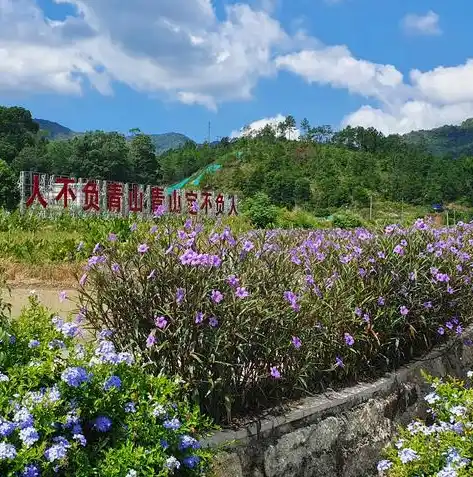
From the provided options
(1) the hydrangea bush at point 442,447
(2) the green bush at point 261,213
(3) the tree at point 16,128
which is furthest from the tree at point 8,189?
(1) the hydrangea bush at point 442,447

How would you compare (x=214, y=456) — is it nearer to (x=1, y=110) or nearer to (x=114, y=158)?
(x=114, y=158)

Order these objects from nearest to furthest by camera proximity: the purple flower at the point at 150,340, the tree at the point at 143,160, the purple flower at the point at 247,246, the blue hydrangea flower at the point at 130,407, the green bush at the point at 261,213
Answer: the blue hydrangea flower at the point at 130,407 < the purple flower at the point at 150,340 < the purple flower at the point at 247,246 < the green bush at the point at 261,213 < the tree at the point at 143,160

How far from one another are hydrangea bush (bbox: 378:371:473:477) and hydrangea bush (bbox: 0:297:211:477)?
0.68 metres

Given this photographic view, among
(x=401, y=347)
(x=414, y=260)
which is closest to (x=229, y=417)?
(x=401, y=347)

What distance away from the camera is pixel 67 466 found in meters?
1.53

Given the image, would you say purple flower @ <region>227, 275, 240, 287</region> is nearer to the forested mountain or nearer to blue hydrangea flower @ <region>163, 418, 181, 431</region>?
blue hydrangea flower @ <region>163, 418, 181, 431</region>

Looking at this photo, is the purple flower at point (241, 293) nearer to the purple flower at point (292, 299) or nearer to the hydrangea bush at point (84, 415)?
the purple flower at point (292, 299)

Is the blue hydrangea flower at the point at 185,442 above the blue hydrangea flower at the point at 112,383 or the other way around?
the other way around

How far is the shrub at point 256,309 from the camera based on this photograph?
7.26 feet

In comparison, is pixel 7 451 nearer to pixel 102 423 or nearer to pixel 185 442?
pixel 102 423

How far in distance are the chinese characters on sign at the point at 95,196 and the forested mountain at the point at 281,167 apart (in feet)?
70.2

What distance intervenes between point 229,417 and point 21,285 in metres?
4.94

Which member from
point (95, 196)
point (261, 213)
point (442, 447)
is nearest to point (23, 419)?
point (442, 447)

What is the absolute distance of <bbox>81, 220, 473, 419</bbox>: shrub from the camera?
87.1 inches
